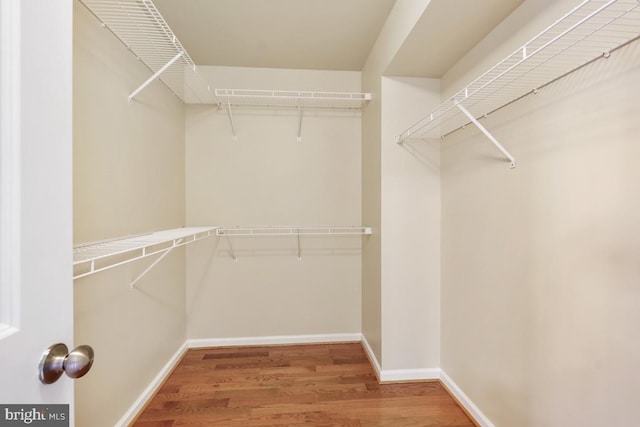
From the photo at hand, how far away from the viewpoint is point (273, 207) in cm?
247

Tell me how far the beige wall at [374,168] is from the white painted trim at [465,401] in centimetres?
43

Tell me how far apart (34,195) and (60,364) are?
303 mm

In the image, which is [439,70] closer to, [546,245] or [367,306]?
[546,245]

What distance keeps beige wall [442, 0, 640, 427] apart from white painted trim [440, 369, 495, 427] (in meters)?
0.05

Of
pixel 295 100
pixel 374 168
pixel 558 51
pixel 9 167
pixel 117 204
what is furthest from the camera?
pixel 295 100

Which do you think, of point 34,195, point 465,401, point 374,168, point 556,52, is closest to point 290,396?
point 465,401

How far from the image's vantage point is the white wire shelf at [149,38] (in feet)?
4.08

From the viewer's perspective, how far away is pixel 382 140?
194 cm

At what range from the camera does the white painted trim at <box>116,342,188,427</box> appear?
61.2 inches

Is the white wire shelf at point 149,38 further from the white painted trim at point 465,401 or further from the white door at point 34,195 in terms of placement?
the white painted trim at point 465,401

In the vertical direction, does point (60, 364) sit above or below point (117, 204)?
below

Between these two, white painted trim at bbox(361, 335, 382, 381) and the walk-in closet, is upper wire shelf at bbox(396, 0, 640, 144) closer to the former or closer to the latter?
the walk-in closet

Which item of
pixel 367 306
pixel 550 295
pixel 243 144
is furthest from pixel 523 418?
pixel 243 144

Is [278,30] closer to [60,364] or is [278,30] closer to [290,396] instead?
[60,364]
